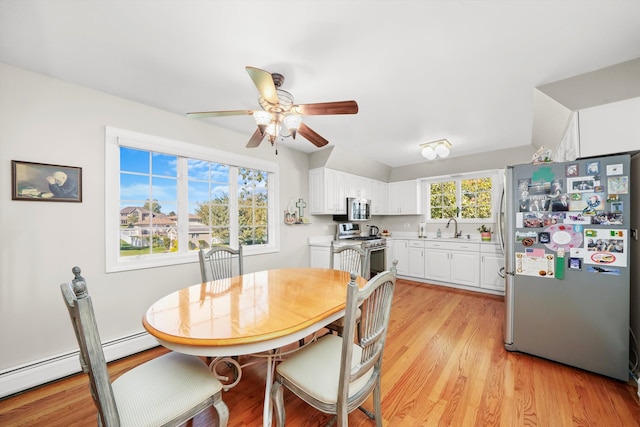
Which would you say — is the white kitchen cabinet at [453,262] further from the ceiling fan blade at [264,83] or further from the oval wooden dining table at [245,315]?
the ceiling fan blade at [264,83]

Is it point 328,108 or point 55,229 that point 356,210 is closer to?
point 328,108

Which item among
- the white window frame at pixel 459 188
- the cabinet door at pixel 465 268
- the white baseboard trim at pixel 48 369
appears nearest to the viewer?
the white baseboard trim at pixel 48 369

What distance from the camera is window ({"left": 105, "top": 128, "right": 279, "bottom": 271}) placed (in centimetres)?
225

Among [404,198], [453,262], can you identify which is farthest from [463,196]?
[453,262]

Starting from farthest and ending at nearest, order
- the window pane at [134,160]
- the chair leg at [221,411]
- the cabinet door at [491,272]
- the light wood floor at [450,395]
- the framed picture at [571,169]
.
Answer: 1. the cabinet door at [491,272]
2. the window pane at [134,160]
3. the framed picture at [571,169]
4. the light wood floor at [450,395]
5. the chair leg at [221,411]

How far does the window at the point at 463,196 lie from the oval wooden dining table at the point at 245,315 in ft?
12.0

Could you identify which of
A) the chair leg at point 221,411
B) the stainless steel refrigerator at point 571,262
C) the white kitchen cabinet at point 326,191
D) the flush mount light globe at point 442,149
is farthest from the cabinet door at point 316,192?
the chair leg at point 221,411

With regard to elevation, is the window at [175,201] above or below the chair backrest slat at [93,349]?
above

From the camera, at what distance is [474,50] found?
1.62m

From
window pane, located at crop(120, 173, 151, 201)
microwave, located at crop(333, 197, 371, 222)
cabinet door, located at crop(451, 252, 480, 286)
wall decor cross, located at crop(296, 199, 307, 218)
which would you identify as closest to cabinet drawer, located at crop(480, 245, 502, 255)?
cabinet door, located at crop(451, 252, 480, 286)

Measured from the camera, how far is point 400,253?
15.9 ft

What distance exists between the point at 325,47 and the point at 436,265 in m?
4.05

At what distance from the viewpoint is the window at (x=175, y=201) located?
2248 millimetres

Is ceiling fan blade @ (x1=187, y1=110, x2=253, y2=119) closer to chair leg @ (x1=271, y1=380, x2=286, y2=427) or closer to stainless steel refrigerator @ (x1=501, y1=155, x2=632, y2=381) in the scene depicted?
chair leg @ (x1=271, y1=380, x2=286, y2=427)
